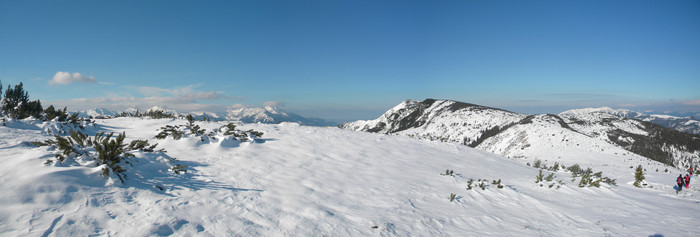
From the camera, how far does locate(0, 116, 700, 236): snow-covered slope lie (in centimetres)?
396

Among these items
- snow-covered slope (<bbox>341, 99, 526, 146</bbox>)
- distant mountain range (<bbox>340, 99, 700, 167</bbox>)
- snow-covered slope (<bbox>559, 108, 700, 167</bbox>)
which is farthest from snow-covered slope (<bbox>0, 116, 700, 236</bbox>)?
snow-covered slope (<bbox>559, 108, 700, 167</bbox>)

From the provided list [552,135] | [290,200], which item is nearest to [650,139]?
[552,135]

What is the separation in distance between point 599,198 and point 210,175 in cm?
1144

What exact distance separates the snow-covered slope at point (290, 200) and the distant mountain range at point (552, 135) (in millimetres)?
15442

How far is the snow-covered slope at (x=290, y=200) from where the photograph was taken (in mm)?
3965

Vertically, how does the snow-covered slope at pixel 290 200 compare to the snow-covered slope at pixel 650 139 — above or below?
above

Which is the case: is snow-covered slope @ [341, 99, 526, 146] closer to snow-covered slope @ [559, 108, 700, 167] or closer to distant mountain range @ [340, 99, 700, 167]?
distant mountain range @ [340, 99, 700, 167]

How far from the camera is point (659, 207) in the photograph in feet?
26.1

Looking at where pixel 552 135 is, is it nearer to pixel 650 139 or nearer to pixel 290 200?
pixel 650 139

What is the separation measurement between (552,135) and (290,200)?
65921 millimetres

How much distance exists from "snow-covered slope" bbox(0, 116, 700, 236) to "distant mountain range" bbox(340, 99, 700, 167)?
1544cm

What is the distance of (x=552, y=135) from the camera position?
55531mm

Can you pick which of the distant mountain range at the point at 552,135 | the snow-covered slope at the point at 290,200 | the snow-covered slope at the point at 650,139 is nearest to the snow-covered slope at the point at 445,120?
the distant mountain range at the point at 552,135

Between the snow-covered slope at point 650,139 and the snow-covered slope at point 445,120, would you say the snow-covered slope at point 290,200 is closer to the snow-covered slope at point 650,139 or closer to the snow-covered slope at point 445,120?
the snow-covered slope at point 445,120
